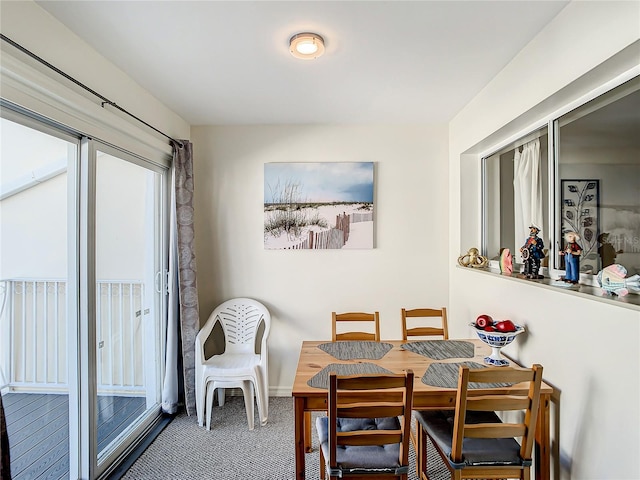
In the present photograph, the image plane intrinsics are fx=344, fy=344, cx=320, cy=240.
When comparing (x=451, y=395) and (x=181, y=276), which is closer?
(x=451, y=395)

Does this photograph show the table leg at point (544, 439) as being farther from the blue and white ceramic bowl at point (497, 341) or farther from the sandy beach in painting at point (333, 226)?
the sandy beach in painting at point (333, 226)

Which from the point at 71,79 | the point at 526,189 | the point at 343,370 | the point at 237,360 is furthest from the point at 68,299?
the point at 526,189

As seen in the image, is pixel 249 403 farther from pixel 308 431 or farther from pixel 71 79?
pixel 71 79

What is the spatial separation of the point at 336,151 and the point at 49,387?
2730 millimetres

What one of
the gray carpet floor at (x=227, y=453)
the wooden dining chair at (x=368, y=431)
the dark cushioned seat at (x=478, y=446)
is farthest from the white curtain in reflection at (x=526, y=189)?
the gray carpet floor at (x=227, y=453)

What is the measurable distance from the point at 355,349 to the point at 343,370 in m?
0.39

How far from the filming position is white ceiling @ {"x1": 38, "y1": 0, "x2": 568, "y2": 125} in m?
1.64

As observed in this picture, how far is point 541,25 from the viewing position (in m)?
1.75

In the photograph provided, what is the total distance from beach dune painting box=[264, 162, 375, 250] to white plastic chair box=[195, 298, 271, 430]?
68 centimetres

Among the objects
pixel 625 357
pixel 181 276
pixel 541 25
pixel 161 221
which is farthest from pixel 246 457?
pixel 541 25

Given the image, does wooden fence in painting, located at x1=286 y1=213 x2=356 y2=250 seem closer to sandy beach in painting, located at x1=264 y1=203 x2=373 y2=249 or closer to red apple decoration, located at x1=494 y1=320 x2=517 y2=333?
sandy beach in painting, located at x1=264 y1=203 x2=373 y2=249

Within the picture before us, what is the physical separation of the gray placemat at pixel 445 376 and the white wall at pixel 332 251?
1.22 metres

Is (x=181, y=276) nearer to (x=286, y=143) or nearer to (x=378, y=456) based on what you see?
(x=286, y=143)

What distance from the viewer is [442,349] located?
236cm
